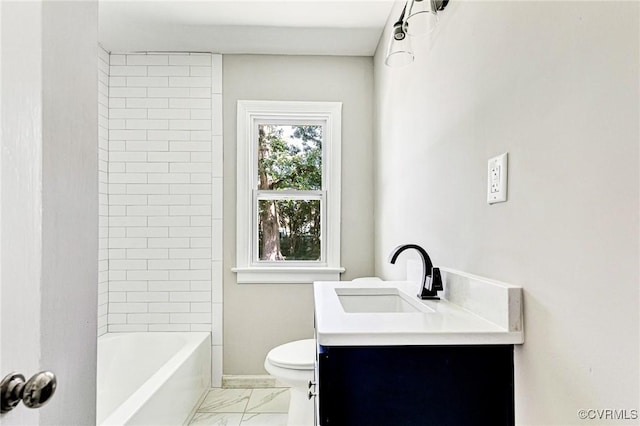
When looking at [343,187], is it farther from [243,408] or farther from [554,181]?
[554,181]

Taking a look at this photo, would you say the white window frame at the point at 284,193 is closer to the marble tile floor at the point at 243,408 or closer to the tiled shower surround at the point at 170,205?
the tiled shower surround at the point at 170,205

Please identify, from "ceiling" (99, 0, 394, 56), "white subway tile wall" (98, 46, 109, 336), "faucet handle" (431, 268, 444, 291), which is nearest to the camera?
"faucet handle" (431, 268, 444, 291)

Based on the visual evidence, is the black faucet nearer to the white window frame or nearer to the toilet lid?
the toilet lid

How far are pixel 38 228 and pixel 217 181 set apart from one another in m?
2.24

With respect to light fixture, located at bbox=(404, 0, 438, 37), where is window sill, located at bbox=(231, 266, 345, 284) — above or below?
below

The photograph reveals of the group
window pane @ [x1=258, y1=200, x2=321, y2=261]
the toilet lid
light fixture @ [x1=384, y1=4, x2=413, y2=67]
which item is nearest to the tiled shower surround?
window pane @ [x1=258, y1=200, x2=321, y2=261]

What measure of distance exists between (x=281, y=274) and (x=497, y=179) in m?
2.00

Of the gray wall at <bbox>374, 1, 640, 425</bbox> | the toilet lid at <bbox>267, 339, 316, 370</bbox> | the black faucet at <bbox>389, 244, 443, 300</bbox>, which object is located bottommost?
the toilet lid at <bbox>267, 339, 316, 370</bbox>

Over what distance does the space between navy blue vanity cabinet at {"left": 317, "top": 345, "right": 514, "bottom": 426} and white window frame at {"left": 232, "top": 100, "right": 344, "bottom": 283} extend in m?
1.89

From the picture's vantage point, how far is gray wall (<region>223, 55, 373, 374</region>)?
2811mm

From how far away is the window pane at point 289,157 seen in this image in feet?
9.50

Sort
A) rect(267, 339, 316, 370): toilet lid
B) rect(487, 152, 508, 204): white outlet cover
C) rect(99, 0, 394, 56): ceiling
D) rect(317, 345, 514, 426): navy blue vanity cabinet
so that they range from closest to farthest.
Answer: rect(317, 345, 514, 426): navy blue vanity cabinet → rect(487, 152, 508, 204): white outlet cover → rect(267, 339, 316, 370): toilet lid → rect(99, 0, 394, 56): ceiling

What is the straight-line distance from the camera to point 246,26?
2.48m

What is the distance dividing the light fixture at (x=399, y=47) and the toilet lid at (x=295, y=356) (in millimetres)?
1390
